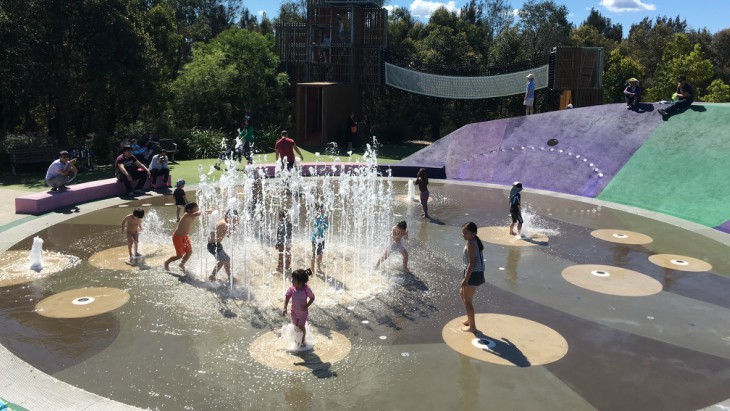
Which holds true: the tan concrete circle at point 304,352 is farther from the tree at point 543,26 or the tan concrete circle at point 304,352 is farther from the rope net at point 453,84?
the tree at point 543,26

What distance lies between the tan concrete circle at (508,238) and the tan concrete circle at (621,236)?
1341mm

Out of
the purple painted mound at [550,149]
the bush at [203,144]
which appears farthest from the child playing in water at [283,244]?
the bush at [203,144]

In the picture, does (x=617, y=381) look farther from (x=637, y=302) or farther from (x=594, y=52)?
(x=594, y=52)

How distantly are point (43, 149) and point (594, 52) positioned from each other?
75.5ft

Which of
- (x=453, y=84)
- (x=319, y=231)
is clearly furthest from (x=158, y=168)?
(x=453, y=84)

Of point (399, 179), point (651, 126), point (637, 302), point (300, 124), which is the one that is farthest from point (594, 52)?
point (637, 302)

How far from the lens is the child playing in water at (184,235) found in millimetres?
9461

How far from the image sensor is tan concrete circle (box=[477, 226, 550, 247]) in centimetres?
1217

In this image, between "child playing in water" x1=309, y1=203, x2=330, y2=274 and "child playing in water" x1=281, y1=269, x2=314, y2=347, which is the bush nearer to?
"child playing in water" x1=309, y1=203, x2=330, y2=274

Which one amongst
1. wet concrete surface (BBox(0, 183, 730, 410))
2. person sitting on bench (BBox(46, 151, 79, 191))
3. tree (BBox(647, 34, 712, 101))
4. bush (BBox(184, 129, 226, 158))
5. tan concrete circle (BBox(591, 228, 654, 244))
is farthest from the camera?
tree (BBox(647, 34, 712, 101))

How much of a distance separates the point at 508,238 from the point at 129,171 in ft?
35.7

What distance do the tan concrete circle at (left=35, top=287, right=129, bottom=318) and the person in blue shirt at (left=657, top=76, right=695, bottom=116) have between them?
57.2ft

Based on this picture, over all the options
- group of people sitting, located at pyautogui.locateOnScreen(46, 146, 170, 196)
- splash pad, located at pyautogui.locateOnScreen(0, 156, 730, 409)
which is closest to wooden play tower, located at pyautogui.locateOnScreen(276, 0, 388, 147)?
group of people sitting, located at pyautogui.locateOnScreen(46, 146, 170, 196)

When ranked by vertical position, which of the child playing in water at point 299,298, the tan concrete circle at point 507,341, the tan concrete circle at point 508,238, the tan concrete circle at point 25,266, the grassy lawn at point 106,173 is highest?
the grassy lawn at point 106,173
